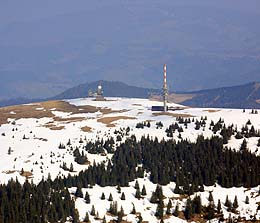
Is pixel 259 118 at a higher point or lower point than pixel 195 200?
higher

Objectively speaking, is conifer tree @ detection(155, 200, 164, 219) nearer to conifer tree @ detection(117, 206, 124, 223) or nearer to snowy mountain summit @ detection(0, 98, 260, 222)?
snowy mountain summit @ detection(0, 98, 260, 222)

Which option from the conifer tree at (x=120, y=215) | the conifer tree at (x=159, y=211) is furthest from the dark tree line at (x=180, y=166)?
the conifer tree at (x=120, y=215)

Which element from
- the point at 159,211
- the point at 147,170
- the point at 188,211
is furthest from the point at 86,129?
the point at 188,211

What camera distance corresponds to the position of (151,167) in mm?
136875

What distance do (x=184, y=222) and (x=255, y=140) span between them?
1862 inches

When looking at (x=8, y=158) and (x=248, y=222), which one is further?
(x=8, y=158)

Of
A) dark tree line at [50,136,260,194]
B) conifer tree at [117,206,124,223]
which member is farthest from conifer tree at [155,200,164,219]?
dark tree line at [50,136,260,194]

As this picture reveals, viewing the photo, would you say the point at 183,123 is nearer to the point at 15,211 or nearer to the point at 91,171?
the point at 91,171

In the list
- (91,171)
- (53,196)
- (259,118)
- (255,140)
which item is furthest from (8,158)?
(259,118)

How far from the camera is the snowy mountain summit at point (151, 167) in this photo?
115875 mm

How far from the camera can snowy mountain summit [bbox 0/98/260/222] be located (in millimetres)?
115875

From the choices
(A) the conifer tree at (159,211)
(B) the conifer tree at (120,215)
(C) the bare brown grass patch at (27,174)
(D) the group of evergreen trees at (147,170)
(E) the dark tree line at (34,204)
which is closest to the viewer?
(E) the dark tree line at (34,204)

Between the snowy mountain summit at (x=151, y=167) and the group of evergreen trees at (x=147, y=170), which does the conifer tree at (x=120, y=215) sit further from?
the group of evergreen trees at (x=147, y=170)

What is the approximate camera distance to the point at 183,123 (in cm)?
17862
